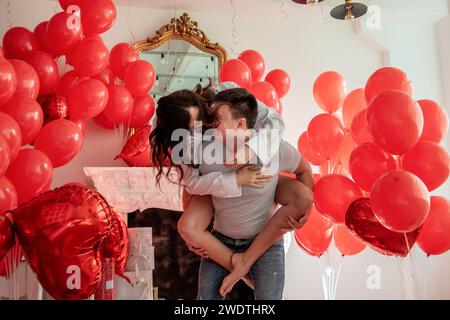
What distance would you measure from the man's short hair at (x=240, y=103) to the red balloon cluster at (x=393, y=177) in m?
0.52

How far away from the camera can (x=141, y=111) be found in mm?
2971

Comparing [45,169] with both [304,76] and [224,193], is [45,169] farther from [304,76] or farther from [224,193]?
[304,76]

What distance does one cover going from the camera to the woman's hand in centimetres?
145

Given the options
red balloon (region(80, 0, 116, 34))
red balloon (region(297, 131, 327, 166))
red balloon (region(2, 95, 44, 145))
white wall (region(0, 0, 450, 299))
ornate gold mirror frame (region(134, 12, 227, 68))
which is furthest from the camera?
ornate gold mirror frame (region(134, 12, 227, 68))

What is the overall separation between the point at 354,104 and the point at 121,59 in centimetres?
157

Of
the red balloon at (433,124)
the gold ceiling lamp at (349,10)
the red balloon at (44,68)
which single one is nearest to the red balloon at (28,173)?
the red balloon at (44,68)

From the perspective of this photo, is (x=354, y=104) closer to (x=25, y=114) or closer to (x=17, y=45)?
(x=25, y=114)

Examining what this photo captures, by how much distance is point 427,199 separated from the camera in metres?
1.58

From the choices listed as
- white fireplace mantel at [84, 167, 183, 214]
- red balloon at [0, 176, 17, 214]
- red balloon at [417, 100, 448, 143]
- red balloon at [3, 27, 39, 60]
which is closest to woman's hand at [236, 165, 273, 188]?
red balloon at [417, 100, 448, 143]

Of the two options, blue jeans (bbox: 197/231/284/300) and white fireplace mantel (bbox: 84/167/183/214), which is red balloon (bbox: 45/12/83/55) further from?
blue jeans (bbox: 197/231/284/300)

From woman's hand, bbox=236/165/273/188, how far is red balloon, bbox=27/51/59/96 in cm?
172

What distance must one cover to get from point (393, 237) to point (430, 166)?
330mm

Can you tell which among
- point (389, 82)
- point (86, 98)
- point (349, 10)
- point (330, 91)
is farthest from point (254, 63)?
point (389, 82)

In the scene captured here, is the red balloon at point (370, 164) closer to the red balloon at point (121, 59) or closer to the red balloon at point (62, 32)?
the red balloon at point (121, 59)
